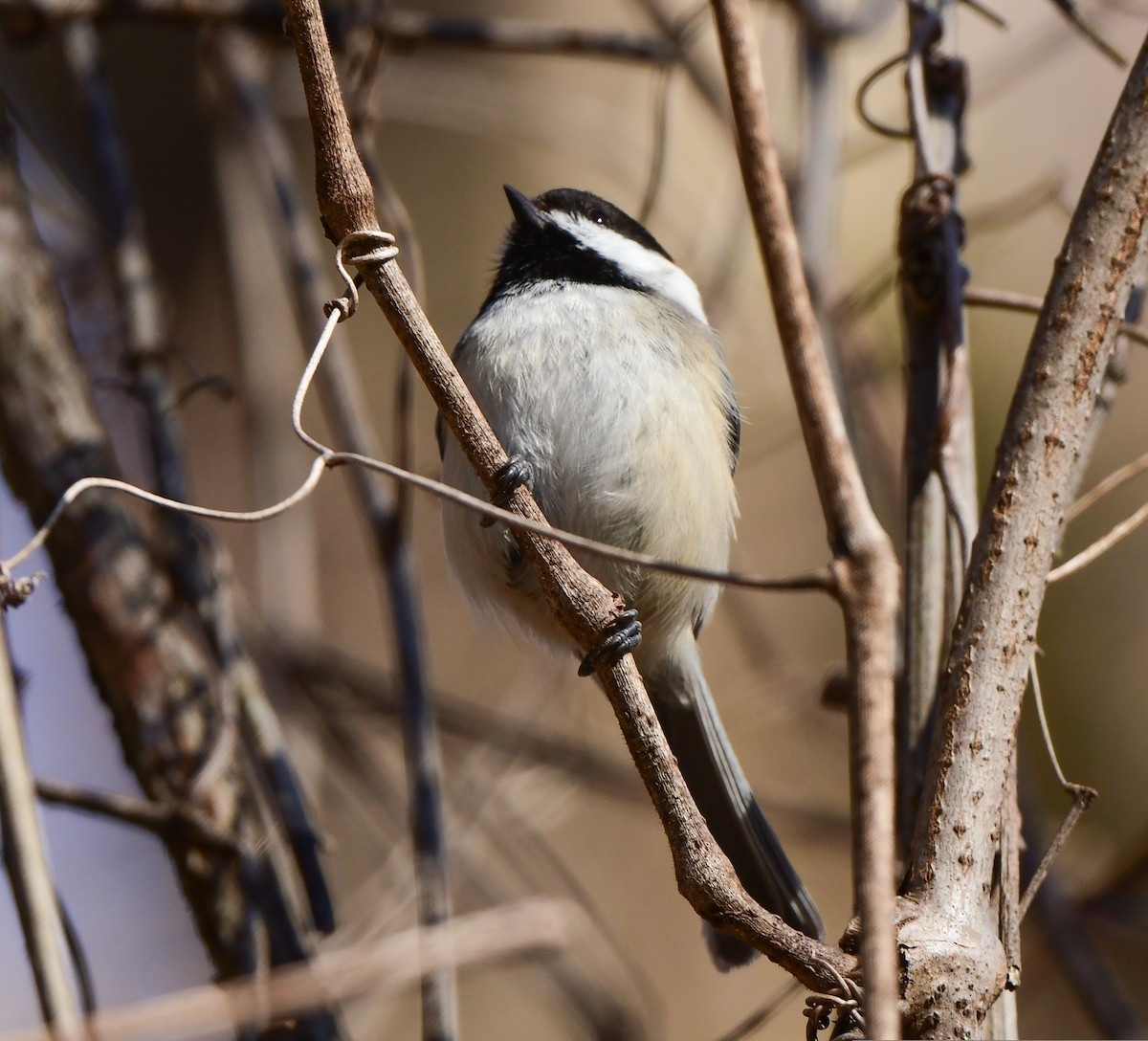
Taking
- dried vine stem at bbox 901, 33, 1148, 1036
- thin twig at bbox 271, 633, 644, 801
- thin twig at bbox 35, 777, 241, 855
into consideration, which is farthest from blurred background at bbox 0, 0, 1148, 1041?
dried vine stem at bbox 901, 33, 1148, 1036

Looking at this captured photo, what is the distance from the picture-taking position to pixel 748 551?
333cm

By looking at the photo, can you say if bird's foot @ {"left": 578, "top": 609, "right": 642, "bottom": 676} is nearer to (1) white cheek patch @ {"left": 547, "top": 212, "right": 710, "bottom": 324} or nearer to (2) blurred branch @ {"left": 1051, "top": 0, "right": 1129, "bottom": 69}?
(1) white cheek patch @ {"left": 547, "top": 212, "right": 710, "bottom": 324}

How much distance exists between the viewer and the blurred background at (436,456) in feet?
8.18

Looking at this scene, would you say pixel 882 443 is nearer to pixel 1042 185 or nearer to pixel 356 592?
pixel 1042 185

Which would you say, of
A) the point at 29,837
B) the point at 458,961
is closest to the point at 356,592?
the point at 29,837

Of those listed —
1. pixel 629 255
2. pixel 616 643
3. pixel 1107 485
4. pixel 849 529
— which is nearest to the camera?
pixel 849 529

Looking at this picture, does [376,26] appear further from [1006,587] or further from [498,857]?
[498,857]

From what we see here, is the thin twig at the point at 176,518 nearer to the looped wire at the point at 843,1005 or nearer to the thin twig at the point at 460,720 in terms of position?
the thin twig at the point at 460,720

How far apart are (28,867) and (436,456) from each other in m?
1.93

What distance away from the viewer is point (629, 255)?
224 cm

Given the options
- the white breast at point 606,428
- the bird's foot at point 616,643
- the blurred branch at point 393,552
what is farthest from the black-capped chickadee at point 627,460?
the bird's foot at point 616,643

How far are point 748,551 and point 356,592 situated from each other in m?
1.10

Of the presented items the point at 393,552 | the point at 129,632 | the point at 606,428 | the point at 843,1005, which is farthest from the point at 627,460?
the point at 843,1005

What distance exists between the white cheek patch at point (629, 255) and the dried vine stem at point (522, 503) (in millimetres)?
1002
